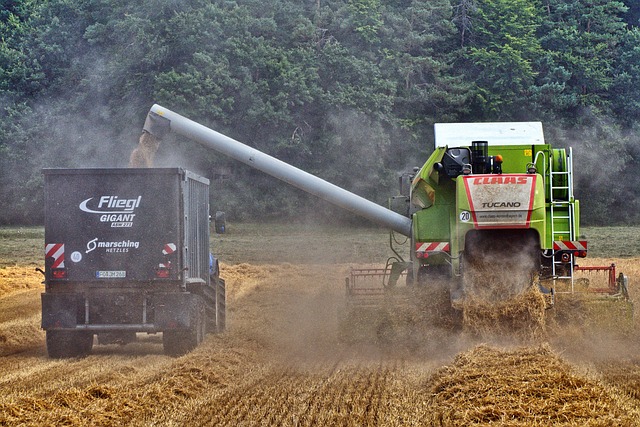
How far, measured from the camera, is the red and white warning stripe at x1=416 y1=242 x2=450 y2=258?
1243 cm

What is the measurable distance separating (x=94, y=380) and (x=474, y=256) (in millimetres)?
4899

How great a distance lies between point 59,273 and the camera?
12523mm

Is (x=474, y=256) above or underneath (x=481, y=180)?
underneath

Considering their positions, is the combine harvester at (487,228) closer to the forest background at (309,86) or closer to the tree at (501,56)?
the forest background at (309,86)

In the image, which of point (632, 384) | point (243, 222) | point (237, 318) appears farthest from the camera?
point (243, 222)

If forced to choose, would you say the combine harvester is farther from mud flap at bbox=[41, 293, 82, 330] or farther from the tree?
the tree

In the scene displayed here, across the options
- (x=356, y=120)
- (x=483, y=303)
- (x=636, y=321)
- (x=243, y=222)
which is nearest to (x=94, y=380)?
(x=483, y=303)

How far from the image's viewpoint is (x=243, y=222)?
34.9 meters

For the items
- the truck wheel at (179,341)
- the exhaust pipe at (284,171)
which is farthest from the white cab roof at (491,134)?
the truck wheel at (179,341)

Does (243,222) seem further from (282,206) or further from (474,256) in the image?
(474,256)

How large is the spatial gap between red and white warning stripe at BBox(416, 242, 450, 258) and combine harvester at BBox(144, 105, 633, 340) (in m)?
0.01

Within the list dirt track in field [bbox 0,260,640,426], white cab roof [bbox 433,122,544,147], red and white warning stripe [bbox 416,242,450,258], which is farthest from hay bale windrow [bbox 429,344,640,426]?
white cab roof [bbox 433,122,544,147]

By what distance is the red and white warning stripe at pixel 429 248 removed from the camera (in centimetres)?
1243

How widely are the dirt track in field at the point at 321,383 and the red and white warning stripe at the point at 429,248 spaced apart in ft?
4.27
